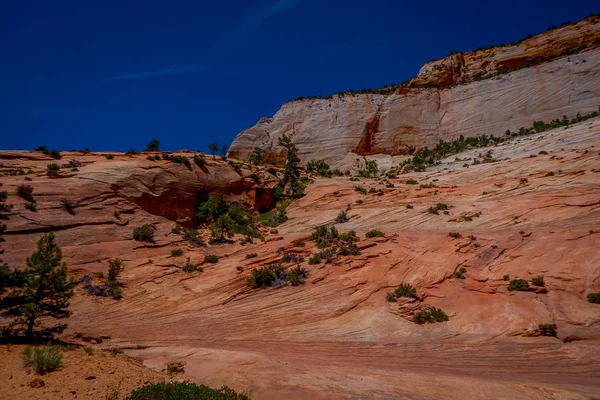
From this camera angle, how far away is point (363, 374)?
914 centimetres

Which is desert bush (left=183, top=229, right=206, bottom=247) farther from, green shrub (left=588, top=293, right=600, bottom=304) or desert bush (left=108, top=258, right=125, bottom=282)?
green shrub (left=588, top=293, right=600, bottom=304)

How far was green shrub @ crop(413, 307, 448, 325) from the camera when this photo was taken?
505 inches

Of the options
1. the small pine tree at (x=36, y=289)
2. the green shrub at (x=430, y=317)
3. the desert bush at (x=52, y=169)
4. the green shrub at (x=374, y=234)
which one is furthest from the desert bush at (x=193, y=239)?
the green shrub at (x=430, y=317)

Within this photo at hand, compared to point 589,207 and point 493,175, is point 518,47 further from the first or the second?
point 589,207

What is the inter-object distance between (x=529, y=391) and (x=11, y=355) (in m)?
12.9

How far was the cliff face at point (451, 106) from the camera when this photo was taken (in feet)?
151

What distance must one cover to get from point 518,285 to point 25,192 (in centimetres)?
2653

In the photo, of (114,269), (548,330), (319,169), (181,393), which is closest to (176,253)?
(114,269)

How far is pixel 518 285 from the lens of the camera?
13711mm

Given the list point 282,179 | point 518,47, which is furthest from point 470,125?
point 282,179

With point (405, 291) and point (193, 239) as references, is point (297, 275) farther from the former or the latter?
point (193, 239)

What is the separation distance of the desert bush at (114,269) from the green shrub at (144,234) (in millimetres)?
3486

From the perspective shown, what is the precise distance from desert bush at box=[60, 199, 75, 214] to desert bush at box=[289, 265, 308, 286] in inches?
575

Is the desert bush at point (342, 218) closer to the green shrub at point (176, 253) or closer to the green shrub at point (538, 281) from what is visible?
the green shrub at point (176, 253)
